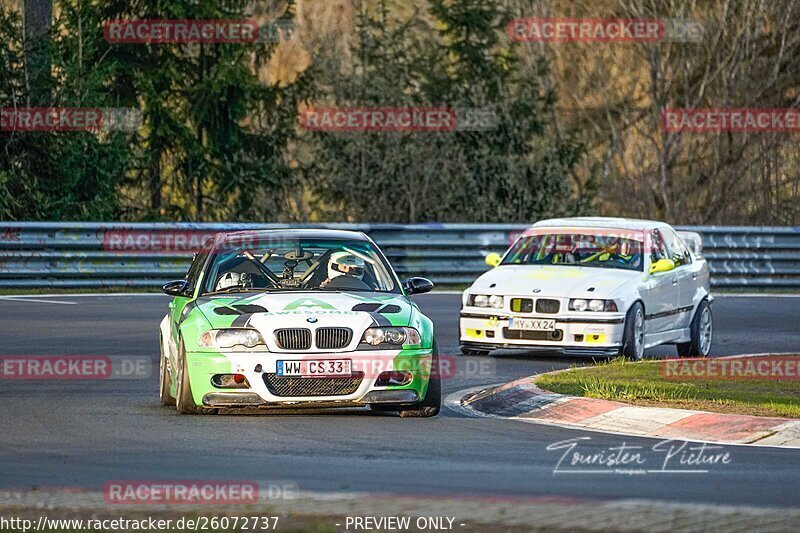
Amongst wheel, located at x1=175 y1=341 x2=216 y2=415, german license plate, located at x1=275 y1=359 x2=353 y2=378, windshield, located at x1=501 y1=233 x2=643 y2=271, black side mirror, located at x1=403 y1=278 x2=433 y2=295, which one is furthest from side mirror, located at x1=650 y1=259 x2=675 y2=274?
wheel, located at x1=175 y1=341 x2=216 y2=415

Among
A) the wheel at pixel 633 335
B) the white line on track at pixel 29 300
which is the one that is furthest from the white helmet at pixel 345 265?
the white line on track at pixel 29 300

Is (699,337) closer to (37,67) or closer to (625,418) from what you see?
(625,418)

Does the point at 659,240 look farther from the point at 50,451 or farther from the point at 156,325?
the point at 50,451

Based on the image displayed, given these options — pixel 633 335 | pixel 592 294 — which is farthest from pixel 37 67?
pixel 633 335

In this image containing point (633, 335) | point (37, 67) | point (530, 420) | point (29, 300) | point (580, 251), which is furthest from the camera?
point (37, 67)

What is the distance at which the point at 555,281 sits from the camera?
56.6 feet

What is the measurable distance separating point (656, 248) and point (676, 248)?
2.16 ft

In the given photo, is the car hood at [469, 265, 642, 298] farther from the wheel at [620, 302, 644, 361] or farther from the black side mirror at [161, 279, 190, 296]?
the black side mirror at [161, 279, 190, 296]

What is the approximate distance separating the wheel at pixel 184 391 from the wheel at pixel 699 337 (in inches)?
305

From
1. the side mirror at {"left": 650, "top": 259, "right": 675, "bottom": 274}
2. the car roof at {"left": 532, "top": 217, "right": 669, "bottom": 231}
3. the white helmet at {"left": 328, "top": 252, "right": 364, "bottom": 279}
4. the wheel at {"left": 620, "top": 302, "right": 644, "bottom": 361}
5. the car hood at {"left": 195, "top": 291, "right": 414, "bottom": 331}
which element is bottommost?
the wheel at {"left": 620, "top": 302, "right": 644, "bottom": 361}

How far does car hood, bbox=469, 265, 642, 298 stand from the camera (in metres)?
17.0

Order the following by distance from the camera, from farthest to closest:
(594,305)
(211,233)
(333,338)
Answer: (211,233)
(594,305)
(333,338)

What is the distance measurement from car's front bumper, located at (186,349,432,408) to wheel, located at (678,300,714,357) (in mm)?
7213

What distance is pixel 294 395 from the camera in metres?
11.8
